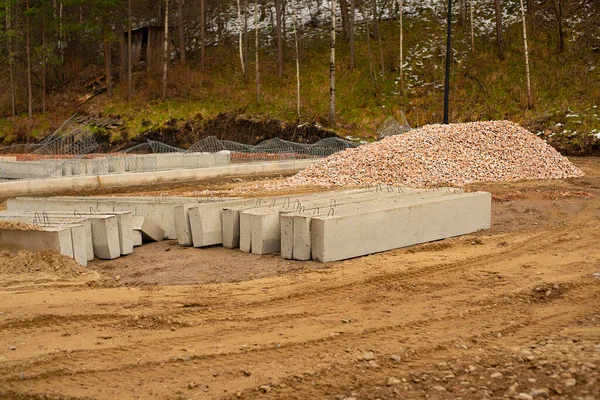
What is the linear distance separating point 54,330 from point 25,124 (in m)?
34.1

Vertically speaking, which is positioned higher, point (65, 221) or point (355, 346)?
point (65, 221)

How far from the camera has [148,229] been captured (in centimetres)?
1071

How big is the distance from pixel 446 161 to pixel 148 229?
9173 mm

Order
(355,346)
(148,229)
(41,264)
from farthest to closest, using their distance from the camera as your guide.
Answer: (148,229) < (41,264) < (355,346)

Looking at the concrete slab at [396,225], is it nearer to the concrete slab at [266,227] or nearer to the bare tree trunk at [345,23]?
the concrete slab at [266,227]

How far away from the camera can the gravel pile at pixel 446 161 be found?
1675 centimetres

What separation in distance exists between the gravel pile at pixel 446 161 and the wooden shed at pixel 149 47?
25.7 meters

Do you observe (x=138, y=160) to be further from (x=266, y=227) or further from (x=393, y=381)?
(x=393, y=381)

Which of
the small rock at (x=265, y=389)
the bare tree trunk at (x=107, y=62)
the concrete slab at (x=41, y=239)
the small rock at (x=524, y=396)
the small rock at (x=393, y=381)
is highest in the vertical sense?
the bare tree trunk at (x=107, y=62)

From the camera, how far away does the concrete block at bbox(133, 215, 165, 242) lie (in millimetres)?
10484

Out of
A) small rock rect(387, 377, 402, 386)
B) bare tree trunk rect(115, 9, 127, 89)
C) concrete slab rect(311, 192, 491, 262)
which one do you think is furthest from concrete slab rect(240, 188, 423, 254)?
bare tree trunk rect(115, 9, 127, 89)

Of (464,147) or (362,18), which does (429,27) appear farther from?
(464,147)

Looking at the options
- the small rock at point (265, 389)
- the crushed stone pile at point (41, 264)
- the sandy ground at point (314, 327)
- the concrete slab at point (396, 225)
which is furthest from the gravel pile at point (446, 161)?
the small rock at point (265, 389)

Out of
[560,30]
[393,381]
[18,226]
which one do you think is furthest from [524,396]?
[560,30]
